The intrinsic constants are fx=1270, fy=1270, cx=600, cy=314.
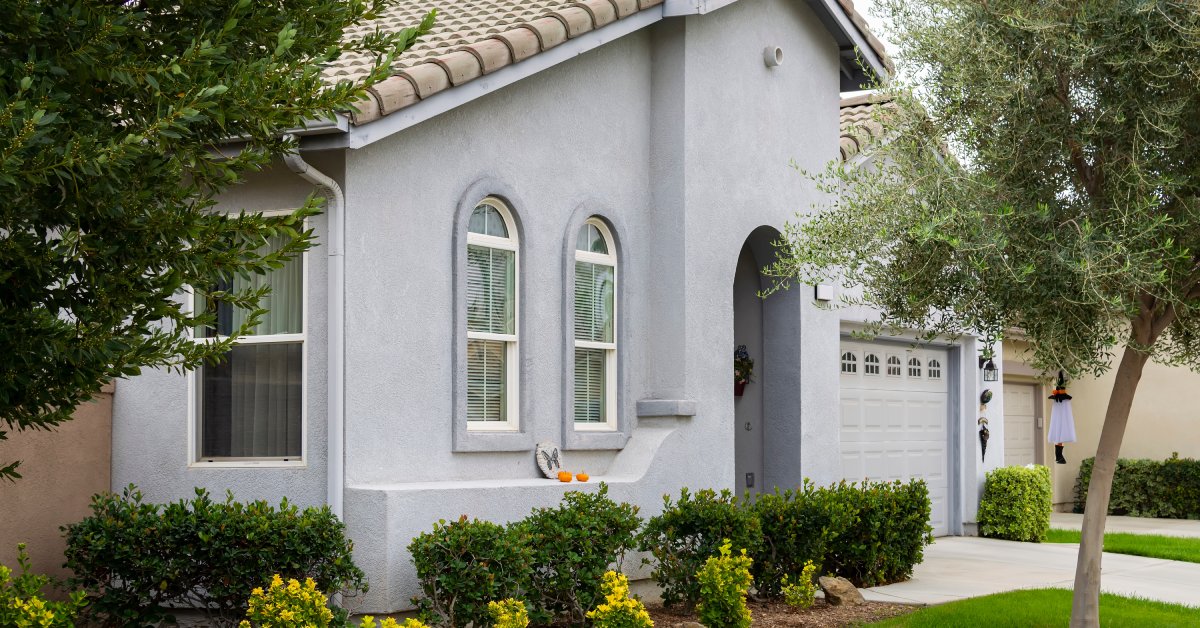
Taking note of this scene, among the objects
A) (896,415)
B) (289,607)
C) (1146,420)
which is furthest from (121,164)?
(1146,420)

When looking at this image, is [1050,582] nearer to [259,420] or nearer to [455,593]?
[455,593]

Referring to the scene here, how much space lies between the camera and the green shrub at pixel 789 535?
1052 cm

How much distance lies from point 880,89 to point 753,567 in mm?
4013

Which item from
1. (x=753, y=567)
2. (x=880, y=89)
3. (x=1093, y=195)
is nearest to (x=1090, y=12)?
(x=1093, y=195)

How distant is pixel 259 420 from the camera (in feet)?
30.3

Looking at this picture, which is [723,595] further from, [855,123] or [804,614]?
[855,123]

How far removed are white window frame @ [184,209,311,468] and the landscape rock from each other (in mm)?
4463

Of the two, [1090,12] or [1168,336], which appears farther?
[1168,336]

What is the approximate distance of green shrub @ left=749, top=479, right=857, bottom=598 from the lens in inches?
414

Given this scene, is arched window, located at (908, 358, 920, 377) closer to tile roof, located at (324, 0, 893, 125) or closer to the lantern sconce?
the lantern sconce

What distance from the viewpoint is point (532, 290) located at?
33.3ft

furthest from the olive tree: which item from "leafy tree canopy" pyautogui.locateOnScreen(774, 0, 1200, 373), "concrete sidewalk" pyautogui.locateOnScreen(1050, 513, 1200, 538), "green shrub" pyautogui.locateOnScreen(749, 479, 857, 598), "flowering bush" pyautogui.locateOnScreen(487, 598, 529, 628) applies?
"concrete sidewalk" pyautogui.locateOnScreen(1050, 513, 1200, 538)

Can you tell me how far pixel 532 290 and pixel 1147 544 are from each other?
32.1 ft

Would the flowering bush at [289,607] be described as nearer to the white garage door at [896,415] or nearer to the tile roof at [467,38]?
the tile roof at [467,38]
